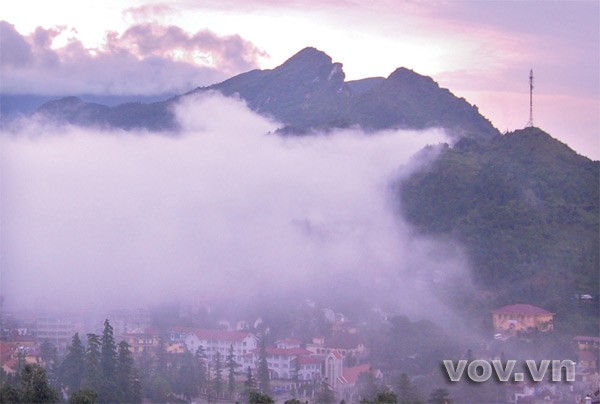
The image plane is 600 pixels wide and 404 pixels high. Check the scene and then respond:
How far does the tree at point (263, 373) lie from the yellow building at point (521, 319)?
452 cm

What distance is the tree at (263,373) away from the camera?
16875 millimetres

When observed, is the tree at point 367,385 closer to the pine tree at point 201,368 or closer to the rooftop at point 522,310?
the pine tree at point 201,368

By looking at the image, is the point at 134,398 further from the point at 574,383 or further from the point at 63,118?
the point at 63,118

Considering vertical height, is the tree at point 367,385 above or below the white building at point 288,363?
below

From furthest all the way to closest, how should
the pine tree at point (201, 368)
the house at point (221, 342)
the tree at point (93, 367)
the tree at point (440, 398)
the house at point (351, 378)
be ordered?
the house at point (221, 342)
the pine tree at point (201, 368)
the house at point (351, 378)
the tree at point (93, 367)
the tree at point (440, 398)

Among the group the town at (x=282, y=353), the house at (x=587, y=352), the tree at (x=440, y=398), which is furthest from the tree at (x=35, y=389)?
the house at (x=587, y=352)

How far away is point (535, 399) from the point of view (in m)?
16.5

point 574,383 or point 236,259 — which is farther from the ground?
point 236,259

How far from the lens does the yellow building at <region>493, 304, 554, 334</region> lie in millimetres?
20375

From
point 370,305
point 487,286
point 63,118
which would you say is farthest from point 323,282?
point 63,118

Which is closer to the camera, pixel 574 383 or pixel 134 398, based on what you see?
pixel 134 398

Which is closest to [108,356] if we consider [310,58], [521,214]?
[521,214]

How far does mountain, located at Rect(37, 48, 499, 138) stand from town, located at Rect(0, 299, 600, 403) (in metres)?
13.7

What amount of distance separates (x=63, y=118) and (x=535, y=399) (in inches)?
1027
